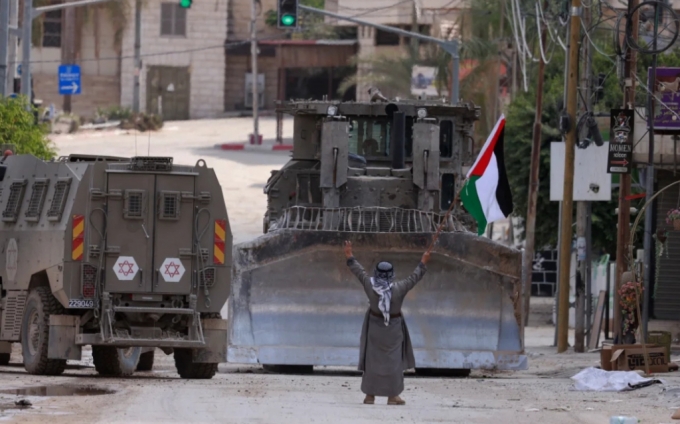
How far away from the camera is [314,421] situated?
11945 mm

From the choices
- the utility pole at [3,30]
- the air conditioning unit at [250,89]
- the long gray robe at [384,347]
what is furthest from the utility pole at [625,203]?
the air conditioning unit at [250,89]

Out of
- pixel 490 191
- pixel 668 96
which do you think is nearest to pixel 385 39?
pixel 668 96

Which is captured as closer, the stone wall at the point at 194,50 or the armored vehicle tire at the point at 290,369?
the armored vehicle tire at the point at 290,369

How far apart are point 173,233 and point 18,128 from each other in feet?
34.8

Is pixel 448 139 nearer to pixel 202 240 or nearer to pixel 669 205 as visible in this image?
pixel 202 240

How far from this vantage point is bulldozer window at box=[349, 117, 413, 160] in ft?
62.7

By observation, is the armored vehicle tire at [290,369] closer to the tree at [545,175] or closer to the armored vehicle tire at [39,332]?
the armored vehicle tire at [39,332]

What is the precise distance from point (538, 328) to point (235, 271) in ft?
54.5

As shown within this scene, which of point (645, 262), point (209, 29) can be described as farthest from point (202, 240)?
point (209, 29)

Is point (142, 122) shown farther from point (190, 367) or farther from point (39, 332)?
point (39, 332)

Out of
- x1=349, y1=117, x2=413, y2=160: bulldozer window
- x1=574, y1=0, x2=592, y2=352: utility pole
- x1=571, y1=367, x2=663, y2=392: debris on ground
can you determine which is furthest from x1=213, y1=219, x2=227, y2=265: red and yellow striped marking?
x1=574, y1=0, x2=592, y2=352: utility pole

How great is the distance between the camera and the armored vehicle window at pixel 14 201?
664 inches

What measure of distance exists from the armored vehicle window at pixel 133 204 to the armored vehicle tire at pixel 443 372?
4131 millimetres

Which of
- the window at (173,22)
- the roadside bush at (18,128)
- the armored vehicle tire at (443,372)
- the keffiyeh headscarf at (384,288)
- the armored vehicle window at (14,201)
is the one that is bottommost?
the armored vehicle tire at (443,372)
